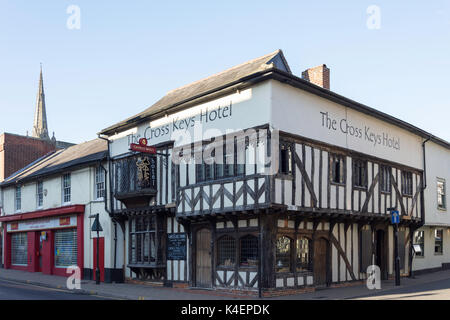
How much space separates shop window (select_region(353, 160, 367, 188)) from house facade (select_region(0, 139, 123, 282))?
10498 mm

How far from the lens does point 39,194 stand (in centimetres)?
2816

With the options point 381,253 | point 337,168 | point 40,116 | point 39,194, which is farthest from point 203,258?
point 40,116

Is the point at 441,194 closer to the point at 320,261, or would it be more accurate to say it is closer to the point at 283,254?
the point at 320,261

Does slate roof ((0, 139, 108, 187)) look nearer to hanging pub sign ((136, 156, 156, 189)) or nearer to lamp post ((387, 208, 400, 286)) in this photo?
hanging pub sign ((136, 156, 156, 189))

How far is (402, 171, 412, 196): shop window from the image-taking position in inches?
867

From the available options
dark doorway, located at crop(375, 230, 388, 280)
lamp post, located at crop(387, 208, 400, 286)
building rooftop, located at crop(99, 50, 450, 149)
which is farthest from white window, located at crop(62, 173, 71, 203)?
lamp post, located at crop(387, 208, 400, 286)

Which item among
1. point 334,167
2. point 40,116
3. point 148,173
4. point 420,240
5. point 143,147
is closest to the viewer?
point 334,167

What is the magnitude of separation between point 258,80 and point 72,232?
45.8 feet

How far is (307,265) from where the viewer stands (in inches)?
680

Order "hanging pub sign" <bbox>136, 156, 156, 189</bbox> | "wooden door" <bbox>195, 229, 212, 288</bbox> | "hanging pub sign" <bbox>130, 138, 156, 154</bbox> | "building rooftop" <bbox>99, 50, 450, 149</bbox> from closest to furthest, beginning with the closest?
1. "building rooftop" <bbox>99, 50, 450, 149</bbox>
2. "wooden door" <bbox>195, 229, 212, 288</bbox>
3. "hanging pub sign" <bbox>130, 138, 156, 154</bbox>
4. "hanging pub sign" <bbox>136, 156, 156, 189</bbox>

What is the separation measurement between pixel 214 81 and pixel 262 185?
6420 millimetres

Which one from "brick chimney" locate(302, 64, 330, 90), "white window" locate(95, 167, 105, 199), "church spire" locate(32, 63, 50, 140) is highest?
"church spire" locate(32, 63, 50, 140)

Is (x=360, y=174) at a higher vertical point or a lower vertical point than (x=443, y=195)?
higher

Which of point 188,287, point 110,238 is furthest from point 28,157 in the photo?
point 188,287
